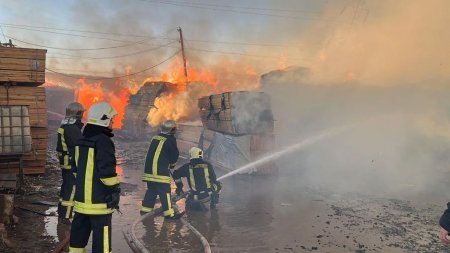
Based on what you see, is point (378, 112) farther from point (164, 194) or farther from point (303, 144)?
point (164, 194)

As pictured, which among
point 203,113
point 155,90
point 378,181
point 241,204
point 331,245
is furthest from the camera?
point 155,90

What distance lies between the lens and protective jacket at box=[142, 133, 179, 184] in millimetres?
6891

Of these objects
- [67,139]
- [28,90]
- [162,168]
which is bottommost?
[162,168]

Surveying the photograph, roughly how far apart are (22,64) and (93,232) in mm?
7789

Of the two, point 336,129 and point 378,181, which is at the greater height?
point 336,129

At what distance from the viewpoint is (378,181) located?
11.8 m

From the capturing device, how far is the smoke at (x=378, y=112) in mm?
12430

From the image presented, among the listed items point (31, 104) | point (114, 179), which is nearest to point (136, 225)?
point (114, 179)

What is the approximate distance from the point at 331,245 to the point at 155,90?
910 inches

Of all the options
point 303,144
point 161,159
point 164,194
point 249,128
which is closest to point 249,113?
point 249,128

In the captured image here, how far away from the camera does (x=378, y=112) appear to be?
14.4 metres

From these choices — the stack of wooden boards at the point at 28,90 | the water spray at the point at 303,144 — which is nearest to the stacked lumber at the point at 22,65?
the stack of wooden boards at the point at 28,90

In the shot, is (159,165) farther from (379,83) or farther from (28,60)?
(379,83)

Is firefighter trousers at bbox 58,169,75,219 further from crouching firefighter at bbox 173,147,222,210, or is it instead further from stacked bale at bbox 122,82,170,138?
stacked bale at bbox 122,82,170,138
